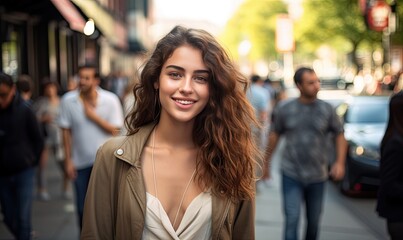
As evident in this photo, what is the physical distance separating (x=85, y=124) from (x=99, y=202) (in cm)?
369

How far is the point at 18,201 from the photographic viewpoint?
564cm

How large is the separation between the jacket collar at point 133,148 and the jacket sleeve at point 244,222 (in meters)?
0.51

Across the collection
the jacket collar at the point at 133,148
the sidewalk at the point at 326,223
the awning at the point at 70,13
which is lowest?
the sidewalk at the point at 326,223

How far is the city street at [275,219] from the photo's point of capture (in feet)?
23.4

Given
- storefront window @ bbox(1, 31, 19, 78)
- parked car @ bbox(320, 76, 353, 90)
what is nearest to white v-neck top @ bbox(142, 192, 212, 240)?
storefront window @ bbox(1, 31, 19, 78)

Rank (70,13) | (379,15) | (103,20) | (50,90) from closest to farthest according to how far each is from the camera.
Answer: (50,90) → (70,13) → (379,15) → (103,20)

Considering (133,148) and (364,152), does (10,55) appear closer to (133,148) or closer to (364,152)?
(364,152)

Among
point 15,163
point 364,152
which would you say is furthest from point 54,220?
point 364,152

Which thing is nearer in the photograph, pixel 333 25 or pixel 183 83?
pixel 183 83

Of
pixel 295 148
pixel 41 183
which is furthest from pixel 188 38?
pixel 41 183

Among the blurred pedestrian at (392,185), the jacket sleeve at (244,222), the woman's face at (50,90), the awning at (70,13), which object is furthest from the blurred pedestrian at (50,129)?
the jacket sleeve at (244,222)

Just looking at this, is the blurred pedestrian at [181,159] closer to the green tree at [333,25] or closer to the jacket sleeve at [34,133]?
the jacket sleeve at [34,133]

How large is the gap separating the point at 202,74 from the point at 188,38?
0.54ft

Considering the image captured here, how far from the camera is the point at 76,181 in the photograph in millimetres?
6062
